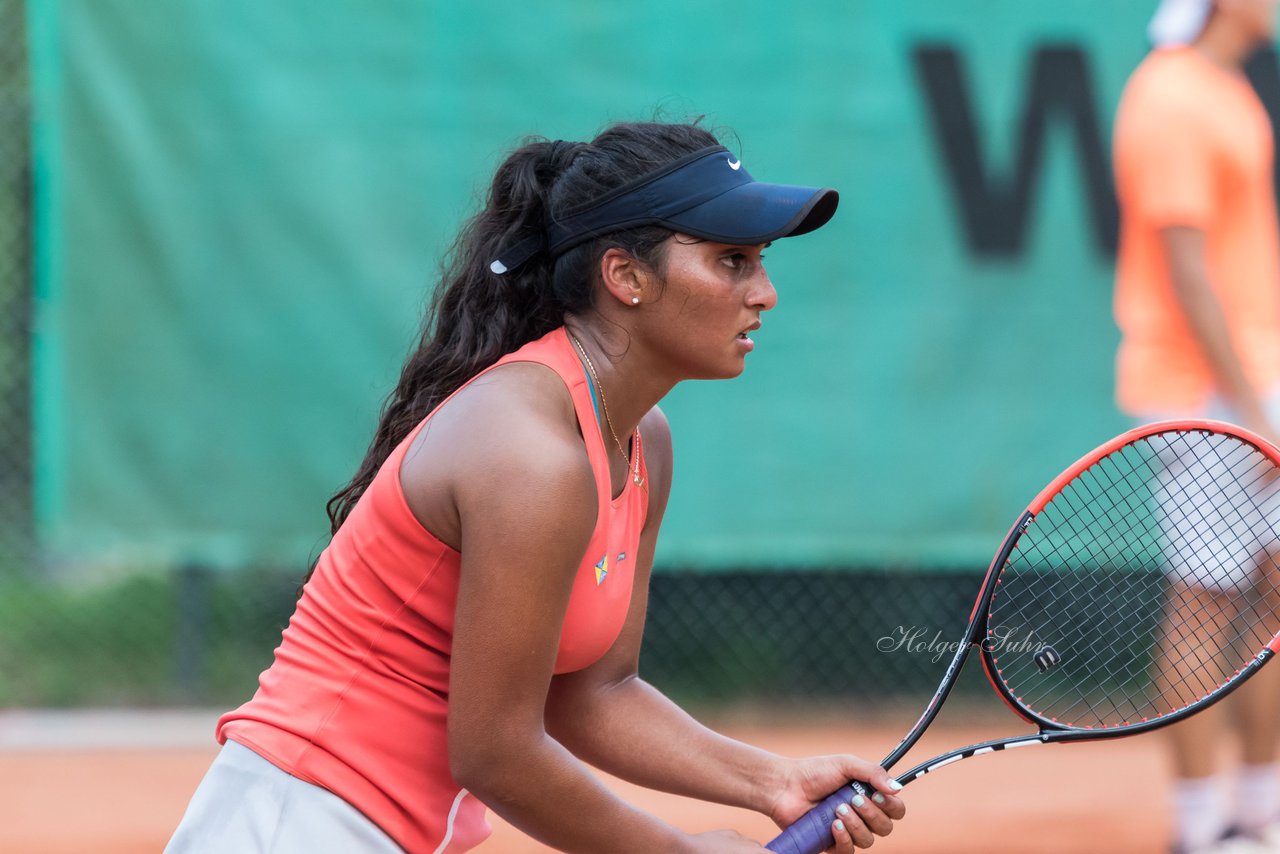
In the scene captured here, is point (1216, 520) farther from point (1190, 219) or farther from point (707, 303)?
point (707, 303)

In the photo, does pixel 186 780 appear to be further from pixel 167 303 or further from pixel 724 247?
pixel 724 247

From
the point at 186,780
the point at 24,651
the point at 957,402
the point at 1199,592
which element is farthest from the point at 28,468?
the point at 1199,592

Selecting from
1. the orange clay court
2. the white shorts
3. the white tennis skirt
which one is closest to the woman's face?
the white tennis skirt

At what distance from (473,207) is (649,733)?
8.22 ft

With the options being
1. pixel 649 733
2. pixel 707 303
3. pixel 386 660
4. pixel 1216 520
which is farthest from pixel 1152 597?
pixel 386 660

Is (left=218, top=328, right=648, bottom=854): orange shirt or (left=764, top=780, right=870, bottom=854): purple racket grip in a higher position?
(left=218, top=328, right=648, bottom=854): orange shirt

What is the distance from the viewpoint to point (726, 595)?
16.0 feet

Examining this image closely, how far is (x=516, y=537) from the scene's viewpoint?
5.39 ft

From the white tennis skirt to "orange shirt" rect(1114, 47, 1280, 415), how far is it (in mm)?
2224

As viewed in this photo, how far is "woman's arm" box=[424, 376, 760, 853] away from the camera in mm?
1646

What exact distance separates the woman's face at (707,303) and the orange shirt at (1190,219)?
5.82ft

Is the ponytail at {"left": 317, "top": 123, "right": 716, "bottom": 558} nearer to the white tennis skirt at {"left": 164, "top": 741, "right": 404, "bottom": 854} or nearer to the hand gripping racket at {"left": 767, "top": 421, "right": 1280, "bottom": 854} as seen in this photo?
the white tennis skirt at {"left": 164, "top": 741, "right": 404, "bottom": 854}

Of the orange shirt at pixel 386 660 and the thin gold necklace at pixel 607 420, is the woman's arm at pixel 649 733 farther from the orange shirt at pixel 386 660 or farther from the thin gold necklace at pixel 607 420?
the orange shirt at pixel 386 660

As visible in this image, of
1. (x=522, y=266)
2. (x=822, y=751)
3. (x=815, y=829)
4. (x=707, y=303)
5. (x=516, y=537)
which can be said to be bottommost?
(x=822, y=751)
